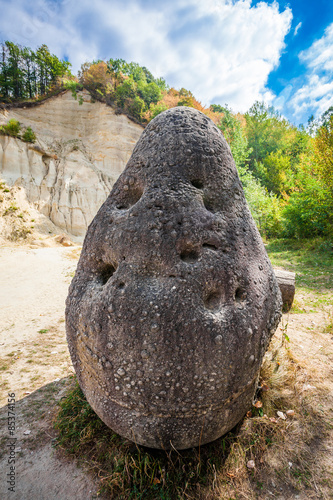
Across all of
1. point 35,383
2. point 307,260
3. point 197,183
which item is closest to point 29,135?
point 35,383

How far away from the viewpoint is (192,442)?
1807mm

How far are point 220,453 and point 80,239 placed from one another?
15578 millimetres

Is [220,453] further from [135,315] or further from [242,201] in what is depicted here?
[242,201]

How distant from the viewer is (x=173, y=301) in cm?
173

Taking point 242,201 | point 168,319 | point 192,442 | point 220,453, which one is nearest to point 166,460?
point 192,442

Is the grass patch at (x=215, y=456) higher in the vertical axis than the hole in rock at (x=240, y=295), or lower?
lower

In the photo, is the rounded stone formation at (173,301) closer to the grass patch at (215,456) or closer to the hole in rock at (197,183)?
the hole in rock at (197,183)

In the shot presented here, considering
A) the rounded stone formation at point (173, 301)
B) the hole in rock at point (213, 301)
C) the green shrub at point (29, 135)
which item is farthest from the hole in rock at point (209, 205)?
the green shrub at point (29, 135)

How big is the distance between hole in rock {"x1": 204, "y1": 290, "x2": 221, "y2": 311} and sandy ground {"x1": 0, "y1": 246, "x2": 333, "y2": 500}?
1360 millimetres

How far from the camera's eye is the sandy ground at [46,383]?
1889mm

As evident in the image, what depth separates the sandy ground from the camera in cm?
189

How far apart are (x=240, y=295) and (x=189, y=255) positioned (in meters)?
0.51

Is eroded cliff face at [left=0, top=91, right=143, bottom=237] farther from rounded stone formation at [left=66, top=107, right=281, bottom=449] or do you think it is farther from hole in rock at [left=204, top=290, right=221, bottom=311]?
hole in rock at [left=204, top=290, right=221, bottom=311]

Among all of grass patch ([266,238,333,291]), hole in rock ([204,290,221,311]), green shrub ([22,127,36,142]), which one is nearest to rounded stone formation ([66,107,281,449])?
hole in rock ([204,290,221,311])
